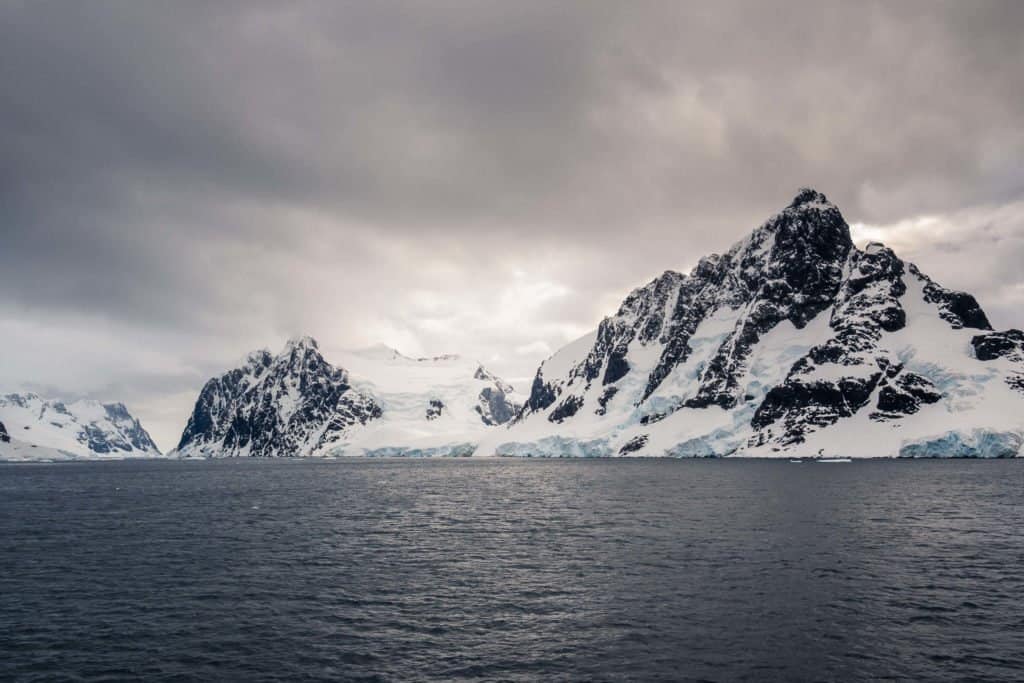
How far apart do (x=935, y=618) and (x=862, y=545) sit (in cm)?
2106

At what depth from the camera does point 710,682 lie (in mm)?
26109

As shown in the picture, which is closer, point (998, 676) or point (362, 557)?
point (998, 676)

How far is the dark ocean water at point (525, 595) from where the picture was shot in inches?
1132

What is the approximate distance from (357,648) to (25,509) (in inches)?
3371

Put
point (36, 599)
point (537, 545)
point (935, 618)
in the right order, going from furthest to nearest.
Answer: point (537, 545)
point (36, 599)
point (935, 618)

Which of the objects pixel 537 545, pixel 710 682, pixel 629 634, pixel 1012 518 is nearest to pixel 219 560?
pixel 537 545

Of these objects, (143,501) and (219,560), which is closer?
(219,560)

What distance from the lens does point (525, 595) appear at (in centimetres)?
3994

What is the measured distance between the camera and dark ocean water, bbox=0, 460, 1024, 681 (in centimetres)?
2875

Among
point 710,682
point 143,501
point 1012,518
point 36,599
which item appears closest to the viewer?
point 710,682

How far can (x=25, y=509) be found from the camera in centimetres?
9231

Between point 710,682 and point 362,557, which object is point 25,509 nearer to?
point 362,557

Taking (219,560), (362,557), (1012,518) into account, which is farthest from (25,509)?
(1012,518)

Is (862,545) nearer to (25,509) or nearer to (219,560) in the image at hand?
(219,560)
